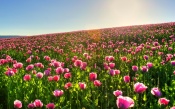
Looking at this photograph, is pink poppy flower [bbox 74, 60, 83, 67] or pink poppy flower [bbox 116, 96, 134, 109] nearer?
pink poppy flower [bbox 116, 96, 134, 109]

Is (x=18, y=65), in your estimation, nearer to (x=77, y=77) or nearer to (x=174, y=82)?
(x=77, y=77)

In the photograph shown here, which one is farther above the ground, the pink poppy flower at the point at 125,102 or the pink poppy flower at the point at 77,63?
the pink poppy flower at the point at 125,102

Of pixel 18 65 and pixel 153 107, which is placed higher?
pixel 18 65

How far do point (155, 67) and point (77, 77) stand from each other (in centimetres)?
218

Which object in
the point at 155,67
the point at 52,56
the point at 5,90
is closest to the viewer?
the point at 5,90

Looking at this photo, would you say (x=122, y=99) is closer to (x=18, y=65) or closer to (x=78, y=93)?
(x=78, y=93)

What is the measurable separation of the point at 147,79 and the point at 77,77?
162cm

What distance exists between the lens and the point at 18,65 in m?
6.96

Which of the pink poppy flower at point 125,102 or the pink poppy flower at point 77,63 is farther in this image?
the pink poppy flower at point 77,63

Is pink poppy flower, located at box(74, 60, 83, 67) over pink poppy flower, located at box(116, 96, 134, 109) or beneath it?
beneath

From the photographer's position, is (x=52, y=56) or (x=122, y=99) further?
(x=52, y=56)

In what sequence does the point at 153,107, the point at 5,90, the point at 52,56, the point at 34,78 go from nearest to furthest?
the point at 153,107 → the point at 5,90 → the point at 34,78 → the point at 52,56

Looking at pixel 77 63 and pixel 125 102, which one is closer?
pixel 125 102

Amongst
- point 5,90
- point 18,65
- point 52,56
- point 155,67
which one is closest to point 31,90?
point 5,90
